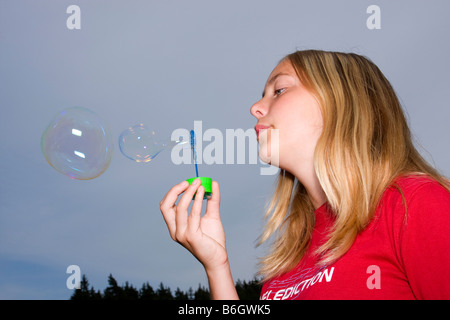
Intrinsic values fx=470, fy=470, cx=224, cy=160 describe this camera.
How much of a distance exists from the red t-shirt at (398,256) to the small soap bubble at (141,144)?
157 centimetres

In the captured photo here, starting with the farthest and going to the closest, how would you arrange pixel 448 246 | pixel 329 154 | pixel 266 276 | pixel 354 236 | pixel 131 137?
pixel 131 137
pixel 266 276
pixel 329 154
pixel 354 236
pixel 448 246

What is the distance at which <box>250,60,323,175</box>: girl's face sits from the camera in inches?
88.4

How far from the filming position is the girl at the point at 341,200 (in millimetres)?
1670

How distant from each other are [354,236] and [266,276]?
28.6 inches

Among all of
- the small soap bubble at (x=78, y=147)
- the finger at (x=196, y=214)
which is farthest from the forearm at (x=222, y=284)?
the small soap bubble at (x=78, y=147)

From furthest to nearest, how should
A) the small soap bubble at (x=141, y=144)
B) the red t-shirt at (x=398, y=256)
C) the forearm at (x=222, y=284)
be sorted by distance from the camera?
the small soap bubble at (x=141, y=144) → the forearm at (x=222, y=284) → the red t-shirt at (x=398, y=256)

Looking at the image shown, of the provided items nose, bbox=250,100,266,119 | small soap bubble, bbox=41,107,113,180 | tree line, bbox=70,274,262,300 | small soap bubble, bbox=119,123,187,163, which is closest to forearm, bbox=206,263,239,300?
nose, bbox=250,100,266,119

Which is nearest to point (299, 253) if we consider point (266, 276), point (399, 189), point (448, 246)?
point (266, 276)

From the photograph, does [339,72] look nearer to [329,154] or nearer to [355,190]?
[329,154]

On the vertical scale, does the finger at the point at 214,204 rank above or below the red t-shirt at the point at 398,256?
above

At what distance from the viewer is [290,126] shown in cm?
224

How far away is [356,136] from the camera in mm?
2162

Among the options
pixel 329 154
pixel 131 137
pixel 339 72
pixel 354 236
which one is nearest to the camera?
pixel 354 236

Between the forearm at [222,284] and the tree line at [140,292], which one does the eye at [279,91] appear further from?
the tree line at [140,292]
